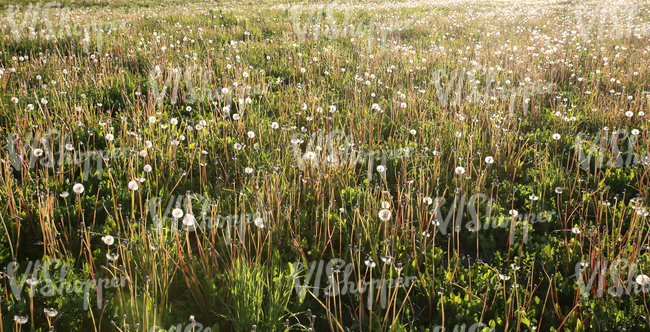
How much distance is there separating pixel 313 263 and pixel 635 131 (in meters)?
3.40

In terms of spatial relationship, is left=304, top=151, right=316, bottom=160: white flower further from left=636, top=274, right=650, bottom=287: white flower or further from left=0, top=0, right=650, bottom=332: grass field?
left=636, top=274, right=650, bottom=287: white flower

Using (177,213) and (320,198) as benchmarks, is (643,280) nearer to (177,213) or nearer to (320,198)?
(320,198)

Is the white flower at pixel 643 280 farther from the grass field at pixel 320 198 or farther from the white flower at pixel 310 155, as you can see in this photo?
the white flower at pixel 310 155

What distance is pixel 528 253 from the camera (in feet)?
8.36

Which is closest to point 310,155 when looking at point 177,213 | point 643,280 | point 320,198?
point 320,198

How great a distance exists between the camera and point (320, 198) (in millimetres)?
2986

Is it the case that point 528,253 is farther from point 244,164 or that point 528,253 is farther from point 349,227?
point 244,164

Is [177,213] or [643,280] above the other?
[177,213]

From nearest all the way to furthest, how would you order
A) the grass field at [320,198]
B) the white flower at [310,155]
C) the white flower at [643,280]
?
the white flower at [643,280] < the grass field at [320,198] < the white flower at [310,155]

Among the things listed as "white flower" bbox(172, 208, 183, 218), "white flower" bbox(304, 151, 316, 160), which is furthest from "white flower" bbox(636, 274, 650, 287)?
"white flower" bbox(172, 208, 183, 218)

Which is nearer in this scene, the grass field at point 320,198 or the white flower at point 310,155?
the grass field at point 320,198

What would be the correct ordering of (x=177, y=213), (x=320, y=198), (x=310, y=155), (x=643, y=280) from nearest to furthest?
(x=643, y=280) < (x=177, y=213) < (x=320, y=198) < (x=310, y=155)

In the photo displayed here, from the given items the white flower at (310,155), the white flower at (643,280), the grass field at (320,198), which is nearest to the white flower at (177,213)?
the grass field at (320,198)

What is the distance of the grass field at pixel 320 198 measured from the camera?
2.06m
